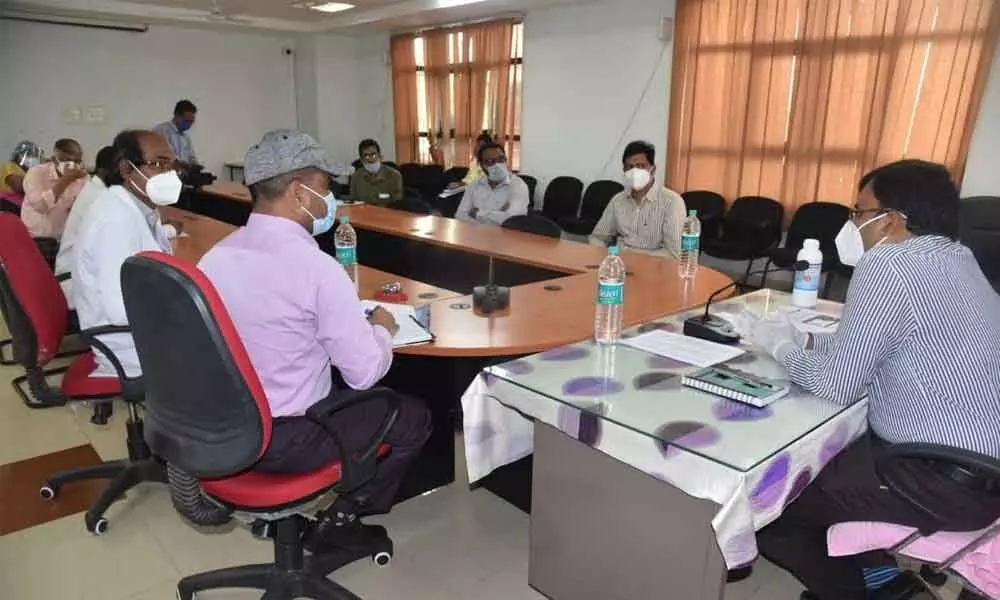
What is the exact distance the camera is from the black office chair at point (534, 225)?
407cm

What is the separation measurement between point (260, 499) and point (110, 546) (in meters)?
1.05

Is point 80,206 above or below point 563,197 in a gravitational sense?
above

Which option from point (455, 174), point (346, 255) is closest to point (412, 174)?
point (455, 174)

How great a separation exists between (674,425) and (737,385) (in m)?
0.26

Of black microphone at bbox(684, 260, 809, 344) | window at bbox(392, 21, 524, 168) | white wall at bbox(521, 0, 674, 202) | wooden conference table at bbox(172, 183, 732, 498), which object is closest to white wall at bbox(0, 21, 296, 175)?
window at bbox(392, 21, 524, 168)

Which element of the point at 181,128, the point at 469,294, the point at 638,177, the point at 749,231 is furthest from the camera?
the point at 181,128

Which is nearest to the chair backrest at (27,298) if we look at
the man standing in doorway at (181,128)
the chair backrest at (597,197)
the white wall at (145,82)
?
the chair backrest at (597,197)

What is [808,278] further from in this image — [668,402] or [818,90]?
[818,90]

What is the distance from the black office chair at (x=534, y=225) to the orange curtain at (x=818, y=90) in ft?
7.38

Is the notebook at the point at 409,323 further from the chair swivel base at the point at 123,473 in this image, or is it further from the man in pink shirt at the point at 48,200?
the man in pink shirt at the point at 48,200

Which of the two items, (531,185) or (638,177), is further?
(531,185)

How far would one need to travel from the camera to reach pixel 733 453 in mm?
1282

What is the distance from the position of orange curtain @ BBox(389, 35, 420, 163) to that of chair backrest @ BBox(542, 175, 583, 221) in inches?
105

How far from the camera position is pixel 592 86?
651 centimetres
